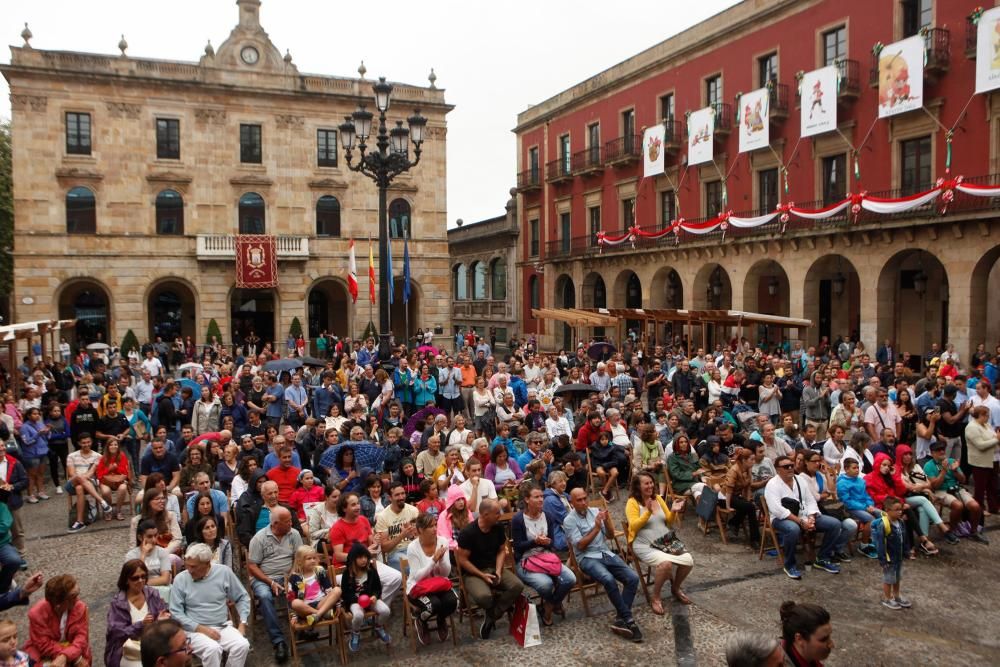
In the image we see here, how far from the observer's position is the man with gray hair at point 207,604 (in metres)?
5.96

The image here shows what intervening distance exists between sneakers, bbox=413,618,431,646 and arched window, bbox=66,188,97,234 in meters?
30.2

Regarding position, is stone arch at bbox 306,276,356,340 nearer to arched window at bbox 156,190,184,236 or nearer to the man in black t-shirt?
arched window at bbox 156,190,184,236

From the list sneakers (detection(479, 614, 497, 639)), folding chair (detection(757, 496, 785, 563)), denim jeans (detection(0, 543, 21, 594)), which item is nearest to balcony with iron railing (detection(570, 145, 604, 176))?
folding chair (detection(757, 496, 785, 563))

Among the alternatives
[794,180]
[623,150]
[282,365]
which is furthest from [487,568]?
[623,150]

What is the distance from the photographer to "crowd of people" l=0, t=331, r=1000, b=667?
21.6 feet

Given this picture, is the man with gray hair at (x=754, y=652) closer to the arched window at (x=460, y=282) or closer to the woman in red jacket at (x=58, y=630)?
the woman in red jacket at (x=58, y=630)

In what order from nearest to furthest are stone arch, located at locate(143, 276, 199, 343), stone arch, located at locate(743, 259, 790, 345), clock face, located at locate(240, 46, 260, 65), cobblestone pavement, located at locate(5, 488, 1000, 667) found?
1. cobblestone pavement, located at locate(5, 488, 1000, 667)
2. stone arch, located at locate(743, 259, 790, 345)
3. clock face, located at locate(240, 46, 260, 65)
4. stone arch, located at locate(143, 276, 199, 343)

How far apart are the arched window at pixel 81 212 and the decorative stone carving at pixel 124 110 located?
348 centimetres

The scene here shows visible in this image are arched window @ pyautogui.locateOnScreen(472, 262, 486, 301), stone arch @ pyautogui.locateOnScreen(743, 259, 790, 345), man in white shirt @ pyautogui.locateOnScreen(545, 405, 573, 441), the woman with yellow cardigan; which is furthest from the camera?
arched window @ pyautogui.locateOnScreen(472, 262, 486, 301)

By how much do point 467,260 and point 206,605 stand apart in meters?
41.5

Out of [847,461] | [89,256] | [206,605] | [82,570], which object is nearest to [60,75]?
[89,256]

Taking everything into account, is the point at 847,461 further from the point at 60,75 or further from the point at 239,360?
the point at 60,75

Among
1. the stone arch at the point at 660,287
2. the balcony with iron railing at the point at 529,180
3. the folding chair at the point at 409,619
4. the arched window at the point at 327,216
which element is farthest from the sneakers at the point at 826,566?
the balcony with iron railing at the point at 529,180

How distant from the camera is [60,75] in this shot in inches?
1182
